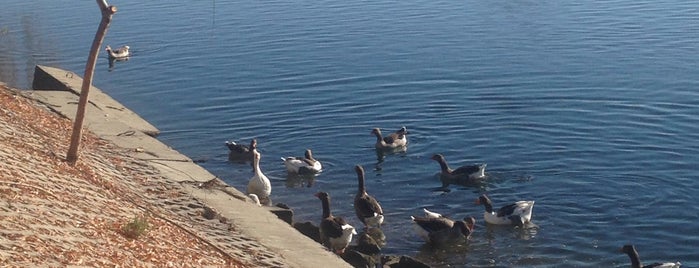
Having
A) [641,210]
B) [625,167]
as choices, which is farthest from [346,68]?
[641,210]

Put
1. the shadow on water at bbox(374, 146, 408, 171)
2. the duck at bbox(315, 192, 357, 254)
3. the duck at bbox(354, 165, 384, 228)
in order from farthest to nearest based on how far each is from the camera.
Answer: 1. the shadow on water at bbox(374, 146, 408, 171)
2. the duck at bbox(354, 165, 384, 228)
3. the duck at bbox(315, 192, 357, 254)

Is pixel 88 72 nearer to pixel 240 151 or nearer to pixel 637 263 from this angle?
pixel 637 263

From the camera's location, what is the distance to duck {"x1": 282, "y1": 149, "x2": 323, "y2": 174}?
69.3 ft

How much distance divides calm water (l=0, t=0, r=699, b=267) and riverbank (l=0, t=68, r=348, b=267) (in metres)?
2.69

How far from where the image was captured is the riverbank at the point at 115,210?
10.6 metres

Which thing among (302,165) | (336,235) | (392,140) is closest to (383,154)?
(392,140)

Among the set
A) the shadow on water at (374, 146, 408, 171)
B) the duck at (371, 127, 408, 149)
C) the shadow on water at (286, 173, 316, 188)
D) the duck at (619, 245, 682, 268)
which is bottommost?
the duck at (619, 245, 682, 268)

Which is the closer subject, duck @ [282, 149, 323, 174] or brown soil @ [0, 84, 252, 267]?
brown soil @ [0, 84, 252, 267]

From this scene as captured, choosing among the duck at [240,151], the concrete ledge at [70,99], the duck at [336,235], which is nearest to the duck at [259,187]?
the duck at [240,151]

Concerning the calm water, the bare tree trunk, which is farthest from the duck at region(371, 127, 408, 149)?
the bare tree trunk

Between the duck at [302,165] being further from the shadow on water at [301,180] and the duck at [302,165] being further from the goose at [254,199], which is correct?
the goose at [254,199]

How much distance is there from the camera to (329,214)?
59.6ft

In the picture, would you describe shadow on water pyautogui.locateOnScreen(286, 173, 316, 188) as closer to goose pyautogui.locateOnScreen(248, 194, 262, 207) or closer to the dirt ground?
goose pyautogui.locateOnScreen(248, 194, 262, 207)

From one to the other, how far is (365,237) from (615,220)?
4415mm
